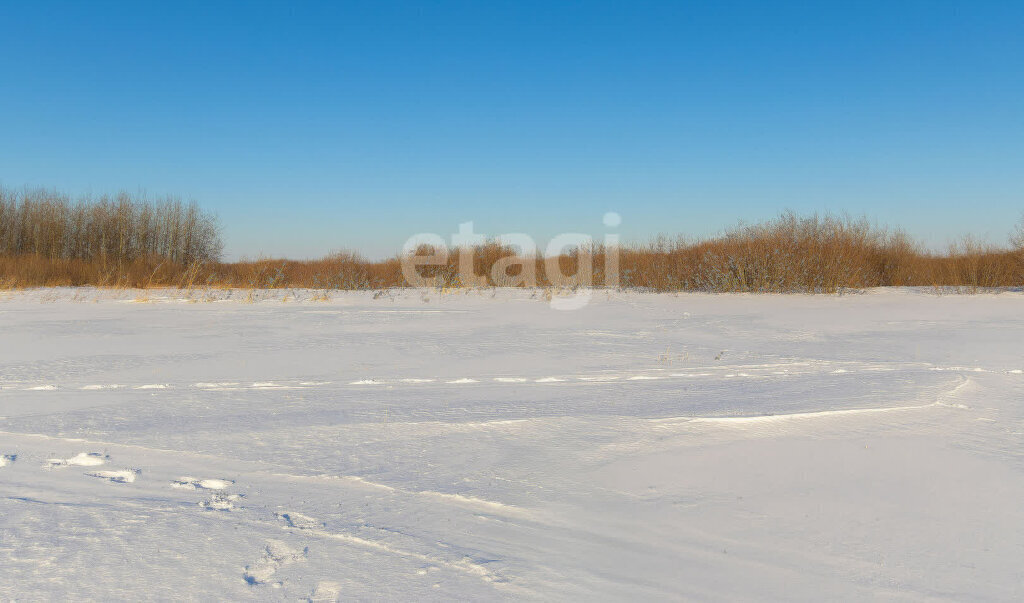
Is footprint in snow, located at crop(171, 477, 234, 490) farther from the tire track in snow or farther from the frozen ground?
the tire track in snow

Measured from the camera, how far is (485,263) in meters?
20.1

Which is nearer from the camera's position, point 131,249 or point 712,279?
point 712,279

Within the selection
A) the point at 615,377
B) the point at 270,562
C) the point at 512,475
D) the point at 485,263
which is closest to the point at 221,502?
the point at 270,562

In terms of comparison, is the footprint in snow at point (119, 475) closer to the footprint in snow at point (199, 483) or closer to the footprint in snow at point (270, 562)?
the footprint in snow at point (199, 483)

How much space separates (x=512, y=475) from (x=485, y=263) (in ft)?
58.2

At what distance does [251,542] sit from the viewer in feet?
6.12

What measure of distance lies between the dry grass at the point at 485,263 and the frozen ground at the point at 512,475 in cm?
963

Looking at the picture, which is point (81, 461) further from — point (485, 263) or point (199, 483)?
point (485, 263)

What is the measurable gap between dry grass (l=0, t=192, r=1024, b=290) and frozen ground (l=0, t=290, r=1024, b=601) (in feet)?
31.6

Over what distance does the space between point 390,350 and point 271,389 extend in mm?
1927

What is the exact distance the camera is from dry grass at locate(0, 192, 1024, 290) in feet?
50.1

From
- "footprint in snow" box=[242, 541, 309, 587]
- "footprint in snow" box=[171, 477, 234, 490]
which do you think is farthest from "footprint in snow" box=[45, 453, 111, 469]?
"footprint in snow" box=[242, 541, 309, 587]

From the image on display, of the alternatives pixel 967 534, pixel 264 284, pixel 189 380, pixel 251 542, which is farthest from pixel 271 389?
pixel 264 284

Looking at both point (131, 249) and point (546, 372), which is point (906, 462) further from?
point (131, 249)
